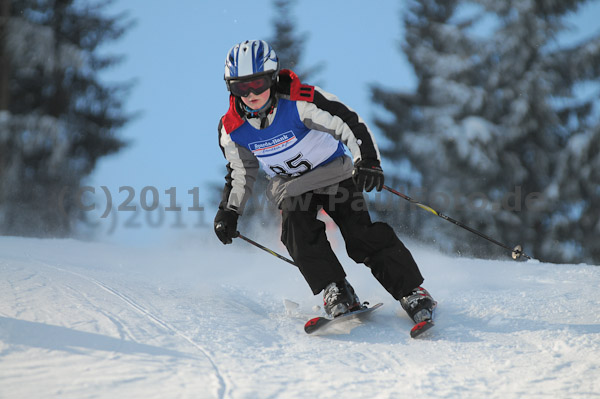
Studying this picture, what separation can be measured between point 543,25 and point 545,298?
12.2 meters

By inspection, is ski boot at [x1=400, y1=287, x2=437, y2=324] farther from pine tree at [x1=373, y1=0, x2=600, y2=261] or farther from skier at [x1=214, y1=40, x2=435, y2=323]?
pine tree at [x1=373, y1=0, x2=600, y2=261]

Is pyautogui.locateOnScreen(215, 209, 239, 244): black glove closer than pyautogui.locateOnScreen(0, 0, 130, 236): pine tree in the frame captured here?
Yes

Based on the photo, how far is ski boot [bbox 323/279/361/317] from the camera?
3066mm

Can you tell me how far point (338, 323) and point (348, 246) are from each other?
52 cm

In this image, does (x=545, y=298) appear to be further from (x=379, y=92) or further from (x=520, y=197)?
(x=379, y=92)

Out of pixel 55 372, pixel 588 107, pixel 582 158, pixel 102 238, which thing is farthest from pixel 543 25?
pixel 55 372

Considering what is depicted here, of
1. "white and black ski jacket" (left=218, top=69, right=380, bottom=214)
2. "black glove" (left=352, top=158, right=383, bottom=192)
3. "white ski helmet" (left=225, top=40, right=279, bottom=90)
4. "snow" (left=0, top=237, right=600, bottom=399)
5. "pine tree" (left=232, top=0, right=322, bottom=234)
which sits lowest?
"snow" (left=0, top=237, right=600, bottom=399)

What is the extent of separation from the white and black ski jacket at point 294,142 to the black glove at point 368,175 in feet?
0.17

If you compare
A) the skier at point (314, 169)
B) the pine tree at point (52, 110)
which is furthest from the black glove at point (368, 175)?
the pine tree at point (52, 110)

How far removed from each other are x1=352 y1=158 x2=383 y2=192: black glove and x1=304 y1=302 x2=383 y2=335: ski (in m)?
0.72

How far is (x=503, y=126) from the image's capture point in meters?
13.8

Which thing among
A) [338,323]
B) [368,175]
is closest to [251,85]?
[368,175]

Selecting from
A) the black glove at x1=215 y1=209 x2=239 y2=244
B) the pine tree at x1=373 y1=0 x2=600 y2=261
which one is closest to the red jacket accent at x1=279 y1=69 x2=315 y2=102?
the black glove at x1=215 y1=209 x2=239 y2=244

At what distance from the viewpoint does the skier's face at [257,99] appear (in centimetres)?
309
